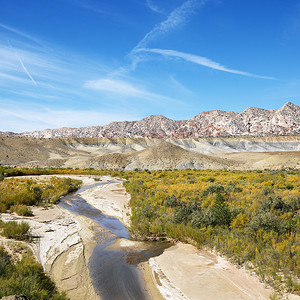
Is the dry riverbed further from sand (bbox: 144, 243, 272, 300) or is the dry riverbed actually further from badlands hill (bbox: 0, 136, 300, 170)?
badlands hill (bbox: 0, 136, 300, 170)

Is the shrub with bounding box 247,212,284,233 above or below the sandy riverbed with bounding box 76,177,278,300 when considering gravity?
above

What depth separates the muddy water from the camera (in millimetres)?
5941

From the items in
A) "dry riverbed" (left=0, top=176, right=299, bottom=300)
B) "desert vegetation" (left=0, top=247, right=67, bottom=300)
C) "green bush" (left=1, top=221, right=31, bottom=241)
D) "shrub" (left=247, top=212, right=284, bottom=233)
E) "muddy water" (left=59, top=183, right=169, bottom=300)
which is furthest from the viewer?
"green bush" (left=1, top=221, right=31, bottom=241)

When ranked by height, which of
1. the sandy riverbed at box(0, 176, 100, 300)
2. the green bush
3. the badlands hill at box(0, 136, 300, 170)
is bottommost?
the sandy riverbed at box(0, 176, 100, 300)

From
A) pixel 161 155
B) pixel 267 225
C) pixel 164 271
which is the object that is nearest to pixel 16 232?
pixel 164 271

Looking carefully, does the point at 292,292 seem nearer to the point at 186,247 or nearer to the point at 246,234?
the point at 246,234

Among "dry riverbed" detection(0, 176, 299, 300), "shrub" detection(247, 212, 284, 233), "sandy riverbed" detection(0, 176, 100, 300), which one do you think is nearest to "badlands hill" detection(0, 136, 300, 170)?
"shrub" detection(247, 212, 284, 233)

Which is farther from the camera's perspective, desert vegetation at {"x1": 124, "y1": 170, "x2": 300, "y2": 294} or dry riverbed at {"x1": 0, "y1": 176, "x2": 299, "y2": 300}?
desert vegetation at {"x1": 124, "y1": 170, "x2": 300, "y2": 294}

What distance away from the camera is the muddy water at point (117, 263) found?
594cm

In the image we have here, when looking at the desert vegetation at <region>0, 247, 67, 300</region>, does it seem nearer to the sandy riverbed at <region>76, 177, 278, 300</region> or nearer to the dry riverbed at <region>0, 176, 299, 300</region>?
the dry riverbed at <region>0, 176, 299, 300</region>

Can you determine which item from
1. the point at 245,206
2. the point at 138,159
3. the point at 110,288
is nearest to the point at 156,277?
the point at 110,288

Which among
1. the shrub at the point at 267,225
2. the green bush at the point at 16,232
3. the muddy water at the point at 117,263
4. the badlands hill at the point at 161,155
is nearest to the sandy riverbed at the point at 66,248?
the muddy water at the point at 117,263

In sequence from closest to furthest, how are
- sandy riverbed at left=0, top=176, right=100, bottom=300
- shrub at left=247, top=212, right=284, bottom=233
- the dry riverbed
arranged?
the dry riverbed
sandy riverbed at left=0, top=176, right=100, bottom=300
shrub at left=247, top=212, right=284, bottom=233

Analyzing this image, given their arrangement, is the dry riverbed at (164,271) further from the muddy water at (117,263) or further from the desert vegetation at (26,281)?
the desert vegetation at (26,281)
